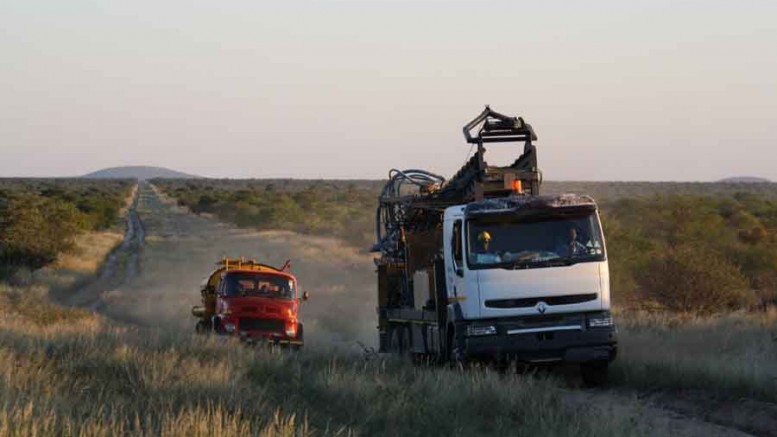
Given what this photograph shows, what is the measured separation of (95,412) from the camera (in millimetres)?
9383

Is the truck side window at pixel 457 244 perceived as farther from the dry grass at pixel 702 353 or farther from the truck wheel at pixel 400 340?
the truck wheel at pixel 400 340

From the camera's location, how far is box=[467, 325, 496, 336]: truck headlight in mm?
16812

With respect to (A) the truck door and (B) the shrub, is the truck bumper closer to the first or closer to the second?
(A) the truck door

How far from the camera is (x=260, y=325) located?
2570cm

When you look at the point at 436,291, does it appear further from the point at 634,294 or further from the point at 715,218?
the point at 715,218

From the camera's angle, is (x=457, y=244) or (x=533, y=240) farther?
(x=457, y=244)

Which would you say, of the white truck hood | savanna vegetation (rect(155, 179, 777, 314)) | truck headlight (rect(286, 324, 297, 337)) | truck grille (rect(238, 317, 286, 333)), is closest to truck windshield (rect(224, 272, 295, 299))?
truck grille (rect(238, 317, 286, 333))

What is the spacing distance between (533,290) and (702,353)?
14.3 feet

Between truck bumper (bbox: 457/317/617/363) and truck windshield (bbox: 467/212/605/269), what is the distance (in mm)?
962

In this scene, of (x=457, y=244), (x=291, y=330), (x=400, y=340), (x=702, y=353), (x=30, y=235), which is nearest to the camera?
(x=457, y=244)

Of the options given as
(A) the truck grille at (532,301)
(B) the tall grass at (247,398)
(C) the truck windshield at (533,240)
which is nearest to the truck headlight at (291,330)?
(C) the truck windshield at (533,240)

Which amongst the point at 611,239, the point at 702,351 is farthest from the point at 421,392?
the point at 611,239

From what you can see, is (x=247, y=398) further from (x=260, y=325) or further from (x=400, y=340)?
(x=260, y=325)

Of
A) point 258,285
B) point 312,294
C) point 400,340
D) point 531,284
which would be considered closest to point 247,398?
point 531,284
